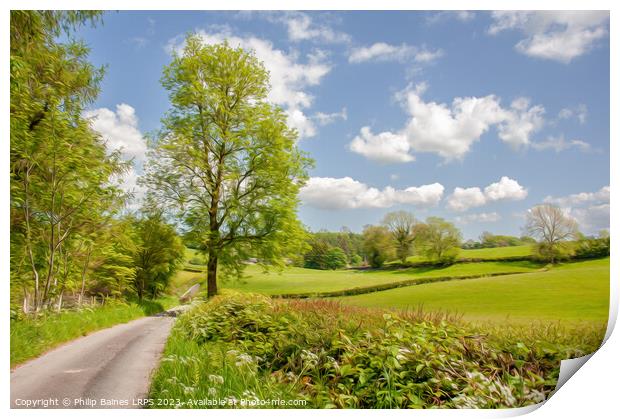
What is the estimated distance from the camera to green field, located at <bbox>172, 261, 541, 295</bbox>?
13.3 feet

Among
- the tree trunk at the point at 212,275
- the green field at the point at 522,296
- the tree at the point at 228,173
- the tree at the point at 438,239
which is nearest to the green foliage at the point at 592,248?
the green field at the point at 522,296

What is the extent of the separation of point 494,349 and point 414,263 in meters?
1.11

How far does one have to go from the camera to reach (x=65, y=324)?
3.94 metres

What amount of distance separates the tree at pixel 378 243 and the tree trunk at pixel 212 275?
1.71 metres

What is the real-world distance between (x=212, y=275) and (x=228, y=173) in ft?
3.88

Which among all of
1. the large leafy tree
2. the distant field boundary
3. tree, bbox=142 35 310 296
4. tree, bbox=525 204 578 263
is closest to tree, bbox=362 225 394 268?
the distant field boundary

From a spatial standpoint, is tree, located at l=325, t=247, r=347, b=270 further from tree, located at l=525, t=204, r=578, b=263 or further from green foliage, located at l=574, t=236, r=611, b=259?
green foliage, located at l=574, t=236, r=611, b=259

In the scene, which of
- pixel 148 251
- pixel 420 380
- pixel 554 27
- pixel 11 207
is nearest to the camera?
pixel 420 380

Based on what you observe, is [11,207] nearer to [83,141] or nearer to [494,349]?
[83,141]

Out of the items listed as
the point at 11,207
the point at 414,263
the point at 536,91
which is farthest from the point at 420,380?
the point at 11,207

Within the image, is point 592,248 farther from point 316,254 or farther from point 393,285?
point 316,254

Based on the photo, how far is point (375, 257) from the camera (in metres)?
4.09

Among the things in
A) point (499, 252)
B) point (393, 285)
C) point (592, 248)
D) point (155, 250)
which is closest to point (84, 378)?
point (155, 250)

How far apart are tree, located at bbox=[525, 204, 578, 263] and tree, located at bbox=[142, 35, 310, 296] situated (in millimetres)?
2440
